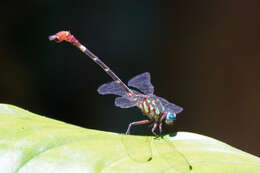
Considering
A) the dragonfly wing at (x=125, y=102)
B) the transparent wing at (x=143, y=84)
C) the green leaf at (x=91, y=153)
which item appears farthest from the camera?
the transparent wing at (x=143, y=84)

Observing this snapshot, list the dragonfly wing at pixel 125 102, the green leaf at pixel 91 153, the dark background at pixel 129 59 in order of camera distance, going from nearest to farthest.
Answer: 1. the green leaf at pixel 91 153
2. the dragonfly wing at pixel 125 102
3. the dark background at pixel 129 59

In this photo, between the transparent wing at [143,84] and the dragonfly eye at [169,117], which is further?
the transparent wing at [143,84]

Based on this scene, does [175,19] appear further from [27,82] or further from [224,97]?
[27,82]

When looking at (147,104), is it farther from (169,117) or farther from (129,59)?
(129,59)

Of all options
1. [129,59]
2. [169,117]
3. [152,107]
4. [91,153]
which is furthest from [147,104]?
[129,59]

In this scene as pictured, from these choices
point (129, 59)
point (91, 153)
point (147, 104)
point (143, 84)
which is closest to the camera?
point (91, 153)

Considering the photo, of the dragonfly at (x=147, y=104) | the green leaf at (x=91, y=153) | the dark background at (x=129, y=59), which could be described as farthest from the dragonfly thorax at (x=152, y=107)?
the dark background at (x=129, y=59)

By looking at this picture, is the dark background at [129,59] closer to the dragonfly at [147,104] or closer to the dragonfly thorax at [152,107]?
the dragonfly at [147,104]
